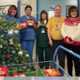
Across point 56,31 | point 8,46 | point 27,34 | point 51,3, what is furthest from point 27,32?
point 51,3

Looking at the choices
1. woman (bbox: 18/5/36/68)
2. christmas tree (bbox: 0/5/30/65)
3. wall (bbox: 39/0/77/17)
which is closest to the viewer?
christmas tree (bbox: 0/5/30/65)

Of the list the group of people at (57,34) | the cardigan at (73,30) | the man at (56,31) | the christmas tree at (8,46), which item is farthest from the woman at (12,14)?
the cardigan at (73,30)

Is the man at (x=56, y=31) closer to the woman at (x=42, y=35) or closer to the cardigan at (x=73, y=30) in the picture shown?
the cardigan at (x=73, y=30)

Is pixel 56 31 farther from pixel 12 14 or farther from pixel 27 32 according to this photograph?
pixel 12 14

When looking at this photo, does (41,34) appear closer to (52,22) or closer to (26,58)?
(52,22)

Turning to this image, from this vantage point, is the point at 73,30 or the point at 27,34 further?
the point at 27,34

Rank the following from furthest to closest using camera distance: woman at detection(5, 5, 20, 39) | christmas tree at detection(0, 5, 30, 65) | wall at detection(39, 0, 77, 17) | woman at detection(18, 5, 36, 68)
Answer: wall at detection(39, 0, 77, 17) → woman at detection(18, 5, 36, 68) → woman at detection(5, 5, 20, 39) → christmas tree at detection(0, 5, 30, 65)

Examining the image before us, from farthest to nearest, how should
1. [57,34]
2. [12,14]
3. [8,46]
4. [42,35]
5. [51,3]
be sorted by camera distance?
[51,3] < [42,35] < [12,14] < [57,34] < [8,46]

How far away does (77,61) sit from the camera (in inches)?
72.7

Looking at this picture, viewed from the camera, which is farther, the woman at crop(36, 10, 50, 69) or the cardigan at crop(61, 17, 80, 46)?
the woman at crop(36, 10, 50, 69)

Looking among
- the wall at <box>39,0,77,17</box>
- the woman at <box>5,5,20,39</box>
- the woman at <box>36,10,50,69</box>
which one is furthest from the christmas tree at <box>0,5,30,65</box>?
the wall at <box>39,0,77,17</box>

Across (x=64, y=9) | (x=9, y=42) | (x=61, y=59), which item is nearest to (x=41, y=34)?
(x=61, y=59)

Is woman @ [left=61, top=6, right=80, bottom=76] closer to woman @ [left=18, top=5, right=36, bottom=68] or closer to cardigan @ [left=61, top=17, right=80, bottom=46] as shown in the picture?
cardigan @ [left=61, top=17, right=80, bottom=46]

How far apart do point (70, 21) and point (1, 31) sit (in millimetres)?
1187
